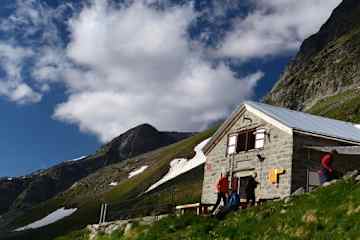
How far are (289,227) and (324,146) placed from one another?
19.7 metres

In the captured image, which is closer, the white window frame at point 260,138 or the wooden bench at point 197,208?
the wooden bench at point 197,208

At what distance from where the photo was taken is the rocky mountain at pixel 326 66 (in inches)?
5006

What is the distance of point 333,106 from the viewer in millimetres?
101625

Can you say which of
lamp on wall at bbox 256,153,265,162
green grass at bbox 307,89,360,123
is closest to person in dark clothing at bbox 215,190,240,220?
lamp on wall at bbox 256,153,265,162

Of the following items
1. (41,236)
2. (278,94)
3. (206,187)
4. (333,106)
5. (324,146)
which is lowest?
(41,236)

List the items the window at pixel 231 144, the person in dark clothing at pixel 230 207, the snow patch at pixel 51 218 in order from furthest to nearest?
the snow patch at pixel 51 218 → the window at pixel 231 144 → the person in dark clothing at pixel 230 207

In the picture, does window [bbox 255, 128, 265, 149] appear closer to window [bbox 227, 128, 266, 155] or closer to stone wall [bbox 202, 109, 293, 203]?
window [bbox 227, 128, 266, 155]

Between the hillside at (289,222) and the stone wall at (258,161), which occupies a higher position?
the stone wall at (258,161)

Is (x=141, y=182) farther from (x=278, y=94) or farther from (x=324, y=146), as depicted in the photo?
(x=324, y=146)

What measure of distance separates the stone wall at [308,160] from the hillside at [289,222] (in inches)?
526

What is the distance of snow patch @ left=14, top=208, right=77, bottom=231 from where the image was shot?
350 ft

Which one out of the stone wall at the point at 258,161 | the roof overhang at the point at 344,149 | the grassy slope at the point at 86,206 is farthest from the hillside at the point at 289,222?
the grassy slope at the point at 86,206

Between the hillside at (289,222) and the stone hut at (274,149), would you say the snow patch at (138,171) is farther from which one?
the hillside at (289,222)

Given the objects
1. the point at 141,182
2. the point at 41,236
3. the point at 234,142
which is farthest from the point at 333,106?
the point at 234,142
